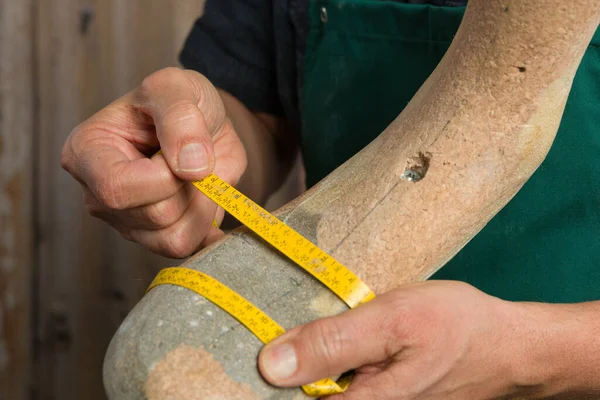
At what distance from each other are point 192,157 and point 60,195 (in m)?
1.35

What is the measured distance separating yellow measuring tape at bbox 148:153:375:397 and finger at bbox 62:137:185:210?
107 mm

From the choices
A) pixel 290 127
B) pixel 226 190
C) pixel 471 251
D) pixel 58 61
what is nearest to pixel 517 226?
pixel 471 251

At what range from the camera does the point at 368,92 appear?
1.29m

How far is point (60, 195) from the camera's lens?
2.17 m

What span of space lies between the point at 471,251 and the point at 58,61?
1475 millimetres

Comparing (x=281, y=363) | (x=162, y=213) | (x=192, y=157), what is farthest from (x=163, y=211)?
(x=281, y=363)

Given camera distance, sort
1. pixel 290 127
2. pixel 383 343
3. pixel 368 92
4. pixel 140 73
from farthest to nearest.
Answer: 1. pixel 140 73
2. pixel 290 127
3. pixel 368 92
4. pixel 383 343

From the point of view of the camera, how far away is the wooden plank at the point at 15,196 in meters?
2.05

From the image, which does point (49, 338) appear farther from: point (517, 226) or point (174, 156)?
point (517, 226)

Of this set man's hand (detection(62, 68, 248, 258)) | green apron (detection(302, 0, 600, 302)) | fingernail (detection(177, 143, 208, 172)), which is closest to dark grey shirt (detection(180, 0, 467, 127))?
green apron (detection(302, 0, 600, 302))

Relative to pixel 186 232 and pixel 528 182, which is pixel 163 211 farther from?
pixel 528 182

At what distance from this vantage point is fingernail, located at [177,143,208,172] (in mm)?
961

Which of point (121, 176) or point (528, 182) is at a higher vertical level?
point (528, 182)

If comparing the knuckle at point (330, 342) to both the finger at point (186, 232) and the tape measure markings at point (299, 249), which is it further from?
the finger at point (186, 232)
